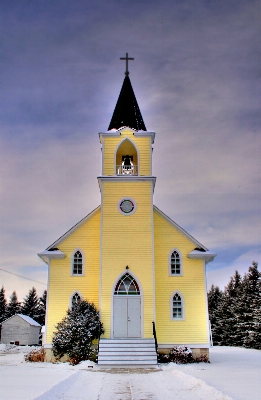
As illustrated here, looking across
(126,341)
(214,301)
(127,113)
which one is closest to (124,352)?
(126,341)

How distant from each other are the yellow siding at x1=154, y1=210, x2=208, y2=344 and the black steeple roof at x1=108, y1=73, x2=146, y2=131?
5439mm

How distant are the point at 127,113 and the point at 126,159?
9.02 feet

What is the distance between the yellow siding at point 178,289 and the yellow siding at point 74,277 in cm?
335

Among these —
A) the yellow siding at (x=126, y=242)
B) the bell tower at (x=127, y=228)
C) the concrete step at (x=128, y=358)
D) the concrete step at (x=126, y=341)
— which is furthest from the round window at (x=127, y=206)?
the concrete step at (x=128, y=358)

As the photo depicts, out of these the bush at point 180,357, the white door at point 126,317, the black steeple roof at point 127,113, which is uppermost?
the black steeple roof at point 127,113

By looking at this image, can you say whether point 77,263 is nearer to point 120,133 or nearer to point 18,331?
point 120,133

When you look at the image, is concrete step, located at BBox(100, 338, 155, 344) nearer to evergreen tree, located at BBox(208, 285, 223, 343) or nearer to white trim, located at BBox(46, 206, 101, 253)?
white trim, located at BBox(46, 206, 101, 253)

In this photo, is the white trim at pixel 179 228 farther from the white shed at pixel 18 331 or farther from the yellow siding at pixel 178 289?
the white shed at pixel 18 331

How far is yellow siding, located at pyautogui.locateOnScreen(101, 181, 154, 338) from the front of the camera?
20.3 m

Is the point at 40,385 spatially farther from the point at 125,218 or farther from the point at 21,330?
the point at 21,330

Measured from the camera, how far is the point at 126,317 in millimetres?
20078

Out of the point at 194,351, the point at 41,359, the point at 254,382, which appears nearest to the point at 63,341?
the point at 41,359

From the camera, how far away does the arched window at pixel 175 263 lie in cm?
2184

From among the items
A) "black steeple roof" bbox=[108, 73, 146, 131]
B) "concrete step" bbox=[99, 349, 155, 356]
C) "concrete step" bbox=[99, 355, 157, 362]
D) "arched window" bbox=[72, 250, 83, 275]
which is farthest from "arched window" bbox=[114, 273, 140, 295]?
"black steeple roof" bbox=[108, 73, 146, 131]
